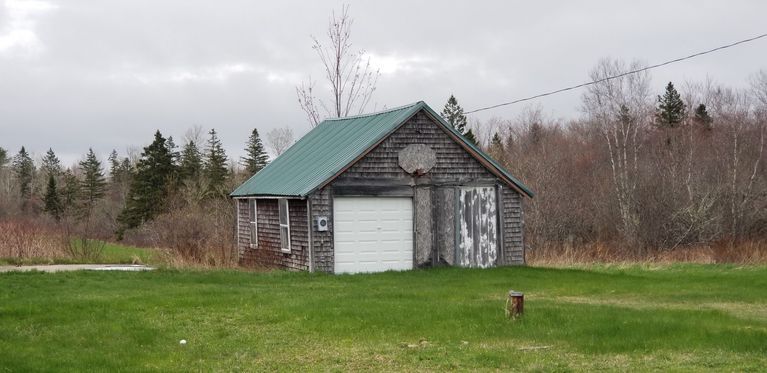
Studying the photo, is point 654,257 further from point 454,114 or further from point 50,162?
point 50,162

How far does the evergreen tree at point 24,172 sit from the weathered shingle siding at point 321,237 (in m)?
62.9

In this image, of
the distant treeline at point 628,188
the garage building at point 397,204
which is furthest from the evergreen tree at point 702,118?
the garage building at point 397,204

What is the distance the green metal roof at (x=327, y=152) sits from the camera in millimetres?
22281

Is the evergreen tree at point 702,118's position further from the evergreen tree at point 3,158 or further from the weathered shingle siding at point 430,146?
the evergreen tree at point 3,158

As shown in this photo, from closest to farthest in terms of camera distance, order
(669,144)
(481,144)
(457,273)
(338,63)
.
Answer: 1. (457,273)
2. (338,63)
3. (669,144)
4. (481,144)

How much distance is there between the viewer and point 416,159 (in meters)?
22.8

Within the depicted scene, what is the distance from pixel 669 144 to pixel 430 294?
37797 millimetres

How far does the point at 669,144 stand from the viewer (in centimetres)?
5106

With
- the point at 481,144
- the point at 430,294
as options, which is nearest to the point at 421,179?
the point at 430,294

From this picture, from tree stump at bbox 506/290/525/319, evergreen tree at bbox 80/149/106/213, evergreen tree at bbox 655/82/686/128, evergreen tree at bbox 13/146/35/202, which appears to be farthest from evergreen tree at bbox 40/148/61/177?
tree stump at bbox 506/290/525/319

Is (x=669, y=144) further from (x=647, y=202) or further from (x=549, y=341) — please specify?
(x=549, y=341)

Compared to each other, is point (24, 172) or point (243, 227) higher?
point (24, 172)

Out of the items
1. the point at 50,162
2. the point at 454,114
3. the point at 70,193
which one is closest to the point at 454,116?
the point at 454,114

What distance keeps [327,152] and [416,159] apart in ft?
9.13
